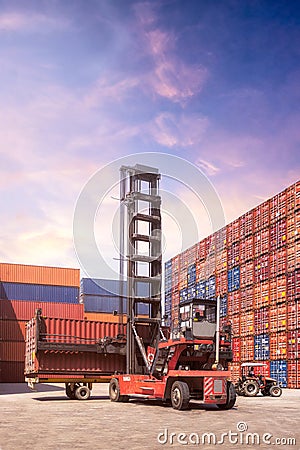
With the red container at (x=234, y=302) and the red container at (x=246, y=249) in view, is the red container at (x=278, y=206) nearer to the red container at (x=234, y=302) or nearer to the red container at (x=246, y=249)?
the red container at (x=246, y=249)

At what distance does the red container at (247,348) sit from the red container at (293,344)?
4.47m

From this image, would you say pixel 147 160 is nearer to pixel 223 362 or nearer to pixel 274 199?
pixel 223 362

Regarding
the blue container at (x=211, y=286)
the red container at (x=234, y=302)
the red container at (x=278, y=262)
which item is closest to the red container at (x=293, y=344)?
the red container at (x=278, y=262)

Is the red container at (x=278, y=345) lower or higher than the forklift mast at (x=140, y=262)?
lower

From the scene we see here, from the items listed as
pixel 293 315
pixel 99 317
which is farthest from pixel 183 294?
pixel 99 317

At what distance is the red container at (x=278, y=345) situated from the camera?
37.2 m

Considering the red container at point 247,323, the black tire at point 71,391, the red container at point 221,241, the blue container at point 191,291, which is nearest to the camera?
the black tire at point 71,391

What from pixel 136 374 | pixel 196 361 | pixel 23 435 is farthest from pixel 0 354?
pixel 23 435

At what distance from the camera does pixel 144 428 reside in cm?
1363

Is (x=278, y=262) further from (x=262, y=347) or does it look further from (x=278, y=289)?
(x=262, y=347)

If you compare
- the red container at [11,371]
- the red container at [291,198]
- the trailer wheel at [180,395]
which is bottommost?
the red container at [11,371]

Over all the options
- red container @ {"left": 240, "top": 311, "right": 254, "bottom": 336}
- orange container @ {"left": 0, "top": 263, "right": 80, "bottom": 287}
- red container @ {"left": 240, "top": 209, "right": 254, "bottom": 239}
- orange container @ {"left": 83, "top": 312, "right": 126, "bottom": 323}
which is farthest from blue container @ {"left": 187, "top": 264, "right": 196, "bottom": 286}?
orange container @ {"left": 0, "top": 263, "right": 80, "bottom": 287}

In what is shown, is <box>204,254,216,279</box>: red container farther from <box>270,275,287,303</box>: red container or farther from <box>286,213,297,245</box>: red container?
<box>286,213,297,245</box>: red container

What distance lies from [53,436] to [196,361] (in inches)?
328
